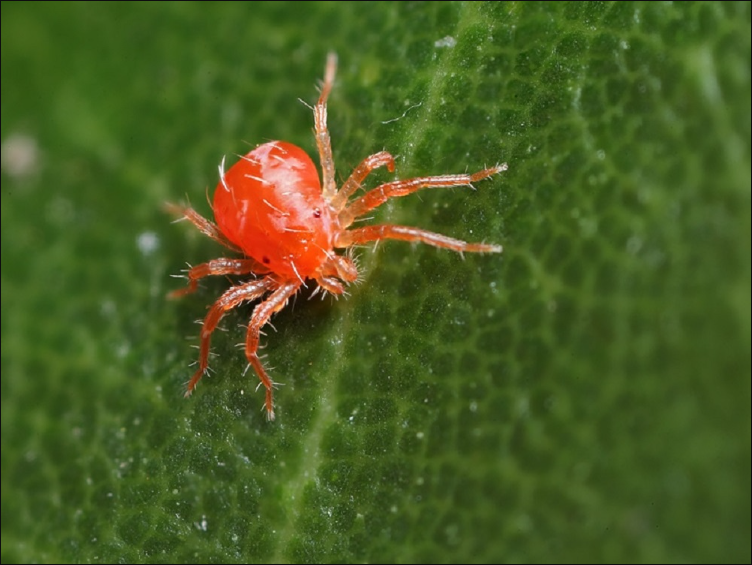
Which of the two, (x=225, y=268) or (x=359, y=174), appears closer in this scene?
(x=359, y=174)

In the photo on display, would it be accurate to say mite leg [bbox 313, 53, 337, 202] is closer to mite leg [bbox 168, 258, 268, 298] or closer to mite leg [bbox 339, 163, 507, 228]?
mite leg [bbox 339, 163, 507, 228]

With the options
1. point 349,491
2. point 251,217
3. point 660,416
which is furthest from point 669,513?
point 251,217

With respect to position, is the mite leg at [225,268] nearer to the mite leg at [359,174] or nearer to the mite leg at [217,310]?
the mite leg at [217,310]

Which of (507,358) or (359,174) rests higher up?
(359,174)

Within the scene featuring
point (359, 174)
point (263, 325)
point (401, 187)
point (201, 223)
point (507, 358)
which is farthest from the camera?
point (201, 223)

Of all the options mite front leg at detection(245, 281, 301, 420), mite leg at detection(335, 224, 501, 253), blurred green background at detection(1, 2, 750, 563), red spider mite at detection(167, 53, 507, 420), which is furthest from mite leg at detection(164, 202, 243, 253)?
mite leg at detection(335, 224, 501, 253)

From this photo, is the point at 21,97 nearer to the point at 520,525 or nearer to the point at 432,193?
the point at 432,193

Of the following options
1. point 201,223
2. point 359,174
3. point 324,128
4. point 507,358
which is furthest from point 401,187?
point 201,223

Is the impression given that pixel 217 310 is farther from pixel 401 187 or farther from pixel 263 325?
pixel 401 187
